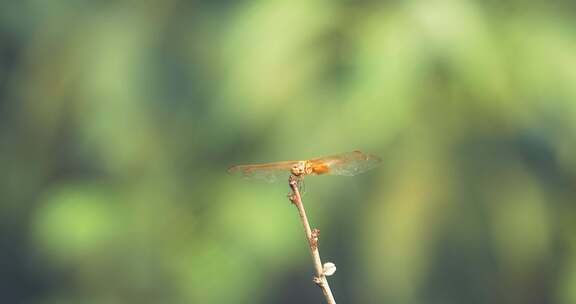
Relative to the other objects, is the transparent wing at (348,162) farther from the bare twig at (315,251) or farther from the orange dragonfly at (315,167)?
the bare twig at (315,251)

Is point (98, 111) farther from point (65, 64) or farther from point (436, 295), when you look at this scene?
point (436, 295)

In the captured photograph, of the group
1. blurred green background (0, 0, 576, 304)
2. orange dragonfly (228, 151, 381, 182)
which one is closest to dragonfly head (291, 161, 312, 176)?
orange dragonfly (228, 151, 381, 182)

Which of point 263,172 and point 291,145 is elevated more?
point 291,145

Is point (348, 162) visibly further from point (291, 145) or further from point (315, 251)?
point (291, 145)

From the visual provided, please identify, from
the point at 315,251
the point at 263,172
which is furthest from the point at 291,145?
the point at 315,251

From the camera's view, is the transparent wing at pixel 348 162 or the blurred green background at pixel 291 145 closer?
the transparent wing at pixel 348 162

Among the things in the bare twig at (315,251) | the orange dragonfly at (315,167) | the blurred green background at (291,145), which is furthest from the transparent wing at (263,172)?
the blurred green background at (291,145)

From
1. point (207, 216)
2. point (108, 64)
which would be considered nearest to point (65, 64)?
point (108, 64)
